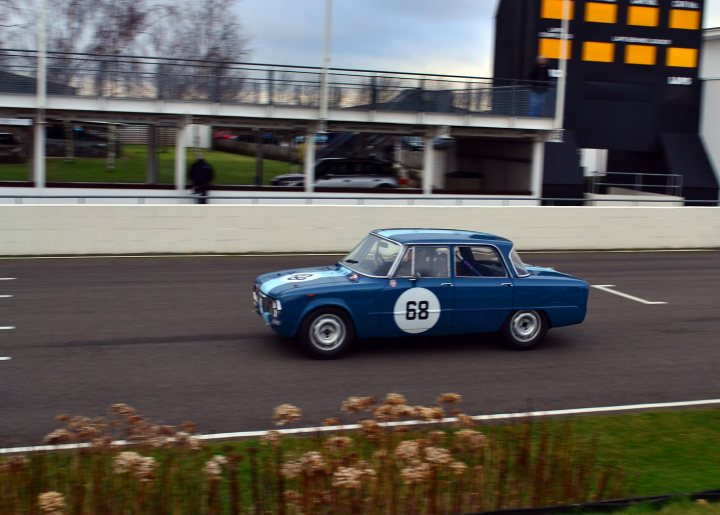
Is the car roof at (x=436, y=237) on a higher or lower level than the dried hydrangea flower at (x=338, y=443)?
higher

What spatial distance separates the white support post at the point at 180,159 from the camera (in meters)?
28.0

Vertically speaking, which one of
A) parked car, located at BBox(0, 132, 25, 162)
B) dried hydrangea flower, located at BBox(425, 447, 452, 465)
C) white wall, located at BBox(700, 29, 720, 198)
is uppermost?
white wall, located at BBox(700, 29, 720, 198)

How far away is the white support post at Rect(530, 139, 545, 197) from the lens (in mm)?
31844

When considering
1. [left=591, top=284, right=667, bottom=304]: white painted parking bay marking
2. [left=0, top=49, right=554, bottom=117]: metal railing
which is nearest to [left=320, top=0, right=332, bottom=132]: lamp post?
[left=0, top=49, right=554, bottom=117]: metal railing

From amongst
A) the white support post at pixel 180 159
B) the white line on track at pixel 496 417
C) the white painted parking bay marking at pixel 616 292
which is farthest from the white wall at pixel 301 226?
the white line on track at pixel 496 417

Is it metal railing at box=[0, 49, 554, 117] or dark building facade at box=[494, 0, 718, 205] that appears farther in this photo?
dark building facade at box=[494, 0, 718, 205]

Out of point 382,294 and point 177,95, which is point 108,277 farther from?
point 177,95

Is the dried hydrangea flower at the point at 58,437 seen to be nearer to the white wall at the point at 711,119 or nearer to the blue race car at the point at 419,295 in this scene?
the blue race car at the point at 419,295

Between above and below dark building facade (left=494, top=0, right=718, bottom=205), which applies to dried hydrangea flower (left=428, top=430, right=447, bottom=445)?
below

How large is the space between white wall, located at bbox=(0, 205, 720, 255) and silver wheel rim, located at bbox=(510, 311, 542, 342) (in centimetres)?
930

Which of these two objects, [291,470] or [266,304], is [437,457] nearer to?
[291,470]

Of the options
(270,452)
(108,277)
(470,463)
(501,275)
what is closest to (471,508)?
(470,463)

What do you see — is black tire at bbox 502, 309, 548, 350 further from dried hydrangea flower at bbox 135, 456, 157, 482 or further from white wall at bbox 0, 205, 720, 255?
white wall at bbox 0, 205, 720, 255

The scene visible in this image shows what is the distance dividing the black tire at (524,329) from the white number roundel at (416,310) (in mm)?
1110
